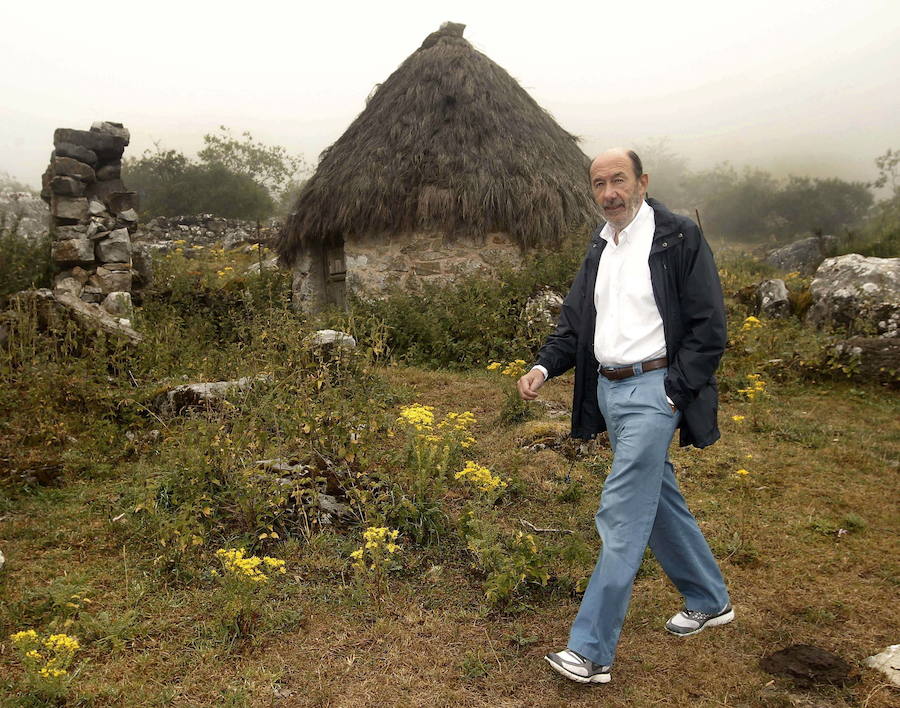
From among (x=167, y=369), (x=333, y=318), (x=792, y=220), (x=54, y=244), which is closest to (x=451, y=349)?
(x=333, y=318)

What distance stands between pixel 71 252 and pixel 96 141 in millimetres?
1504

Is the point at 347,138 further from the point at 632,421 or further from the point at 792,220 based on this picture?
the point at 792,220

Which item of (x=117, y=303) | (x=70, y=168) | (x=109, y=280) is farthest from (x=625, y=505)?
(x=70, y=168)

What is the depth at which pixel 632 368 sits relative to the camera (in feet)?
8.63

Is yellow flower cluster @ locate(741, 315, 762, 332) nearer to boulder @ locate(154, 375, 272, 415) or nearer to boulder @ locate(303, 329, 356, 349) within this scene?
boulder @ locate(303, 329, 356, 349)

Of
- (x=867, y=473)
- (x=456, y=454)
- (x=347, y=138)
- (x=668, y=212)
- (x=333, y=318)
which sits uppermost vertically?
(x=347, y=138)

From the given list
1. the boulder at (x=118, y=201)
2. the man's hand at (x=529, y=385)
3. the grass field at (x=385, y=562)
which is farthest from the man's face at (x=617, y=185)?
the boulder at (x=118, y=201)

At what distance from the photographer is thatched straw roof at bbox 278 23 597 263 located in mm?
8867

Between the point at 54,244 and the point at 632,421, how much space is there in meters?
7.99

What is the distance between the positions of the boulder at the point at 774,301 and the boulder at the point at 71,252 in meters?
7.83

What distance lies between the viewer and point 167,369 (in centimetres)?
632

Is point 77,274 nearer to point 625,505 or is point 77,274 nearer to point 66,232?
point 66,232

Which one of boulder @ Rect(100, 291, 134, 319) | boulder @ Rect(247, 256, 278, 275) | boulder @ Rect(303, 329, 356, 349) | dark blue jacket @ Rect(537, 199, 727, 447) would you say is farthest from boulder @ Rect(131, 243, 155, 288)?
dark blue jacket @ Rect(537, 199, 727, 447)

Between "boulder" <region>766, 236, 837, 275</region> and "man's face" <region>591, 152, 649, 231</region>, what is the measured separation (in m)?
14.5
